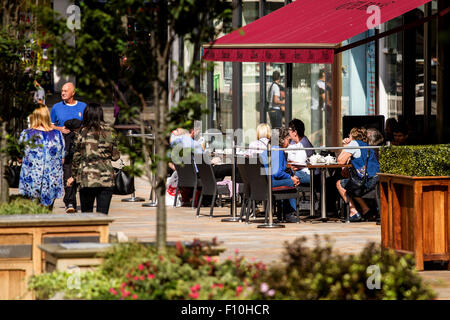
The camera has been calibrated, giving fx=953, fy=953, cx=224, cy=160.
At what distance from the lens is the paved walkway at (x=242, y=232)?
1021 cm

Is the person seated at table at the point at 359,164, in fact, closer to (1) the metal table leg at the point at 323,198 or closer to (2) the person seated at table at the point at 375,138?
(2) the person seated at table at the point at 375,138

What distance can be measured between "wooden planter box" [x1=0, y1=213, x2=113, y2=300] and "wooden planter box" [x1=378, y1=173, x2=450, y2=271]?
3015 millimetres

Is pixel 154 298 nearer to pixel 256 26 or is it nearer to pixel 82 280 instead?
pixel 82 280

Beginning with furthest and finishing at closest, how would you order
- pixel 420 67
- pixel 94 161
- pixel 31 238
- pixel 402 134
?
pixel 420 67, pixel 402 134, pixel 94 161, pixel 31 238

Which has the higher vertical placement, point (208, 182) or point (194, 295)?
point (208, 182)

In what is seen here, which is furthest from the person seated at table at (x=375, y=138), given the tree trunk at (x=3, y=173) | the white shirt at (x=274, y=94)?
the white shirt at (x=274, y=94)

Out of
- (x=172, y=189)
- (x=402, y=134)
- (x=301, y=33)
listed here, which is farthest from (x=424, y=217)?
(x=172, y=189)

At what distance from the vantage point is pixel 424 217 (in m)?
8.62

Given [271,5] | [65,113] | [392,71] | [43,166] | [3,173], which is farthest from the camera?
[271,5]

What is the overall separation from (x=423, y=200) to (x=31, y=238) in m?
3.59

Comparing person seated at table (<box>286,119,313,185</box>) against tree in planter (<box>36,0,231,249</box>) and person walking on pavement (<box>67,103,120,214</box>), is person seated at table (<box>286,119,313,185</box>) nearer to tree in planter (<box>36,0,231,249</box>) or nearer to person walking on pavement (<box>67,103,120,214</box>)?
person walking on pavement (<box>67,103,120,214</box>)

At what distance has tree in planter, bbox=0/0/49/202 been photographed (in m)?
8.22

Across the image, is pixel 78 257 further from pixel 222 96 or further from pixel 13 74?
pixel 222 96

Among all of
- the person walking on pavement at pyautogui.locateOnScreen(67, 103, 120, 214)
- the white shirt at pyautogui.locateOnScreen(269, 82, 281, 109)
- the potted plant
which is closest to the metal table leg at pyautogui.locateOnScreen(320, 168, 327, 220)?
the person walking on pavement at pyautogui.locateOnScreen(67, 103, 120, 214)
